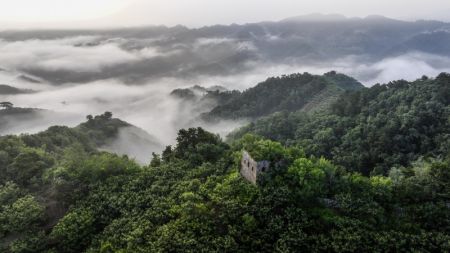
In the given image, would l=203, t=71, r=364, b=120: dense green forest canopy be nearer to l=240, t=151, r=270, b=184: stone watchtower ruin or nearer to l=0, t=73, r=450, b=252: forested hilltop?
l=0, t=73, r=450, b=252: forested hilltop

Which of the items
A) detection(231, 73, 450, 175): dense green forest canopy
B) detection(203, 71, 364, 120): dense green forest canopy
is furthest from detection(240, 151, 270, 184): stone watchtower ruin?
detection(203, 71, 364, 120): dense green forest canopy

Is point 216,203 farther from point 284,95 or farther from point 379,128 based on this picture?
point 284,95

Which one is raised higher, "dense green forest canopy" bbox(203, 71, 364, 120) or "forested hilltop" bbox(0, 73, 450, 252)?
"forested hilltop" bbox(0, 73, 450, 252)

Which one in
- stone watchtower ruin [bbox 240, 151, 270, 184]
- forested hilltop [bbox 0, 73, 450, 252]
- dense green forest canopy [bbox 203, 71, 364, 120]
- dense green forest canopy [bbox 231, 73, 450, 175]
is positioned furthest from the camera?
Answer: dense green forest canopy [bbox 203, 71, 364, 120]

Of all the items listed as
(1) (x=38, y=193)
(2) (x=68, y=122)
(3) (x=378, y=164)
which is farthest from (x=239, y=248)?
(2) (x=68, y=122)

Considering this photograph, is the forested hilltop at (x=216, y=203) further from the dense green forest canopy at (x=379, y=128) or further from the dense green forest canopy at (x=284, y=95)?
the dense green forest canopy at (x=284, y=95)

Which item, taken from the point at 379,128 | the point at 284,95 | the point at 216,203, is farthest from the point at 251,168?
the point at 284,95

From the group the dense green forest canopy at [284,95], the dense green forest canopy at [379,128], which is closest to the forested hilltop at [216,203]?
the dense green forest canopy at [379,128]
